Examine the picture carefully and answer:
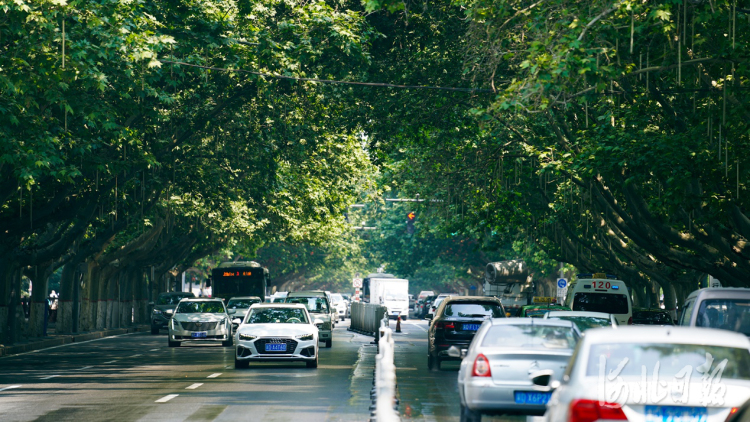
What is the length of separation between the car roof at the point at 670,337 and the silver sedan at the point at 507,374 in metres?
3.05

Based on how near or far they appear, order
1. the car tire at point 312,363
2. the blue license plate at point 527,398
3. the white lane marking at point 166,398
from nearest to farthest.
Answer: the blue license plate at point 527,398
the white lane marking at point 166,398
the car tire at point 312,363

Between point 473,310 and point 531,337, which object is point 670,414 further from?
point 473,310

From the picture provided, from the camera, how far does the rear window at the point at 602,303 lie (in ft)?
91.7

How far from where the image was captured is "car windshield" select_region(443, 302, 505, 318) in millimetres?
21844

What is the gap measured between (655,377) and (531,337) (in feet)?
16.0

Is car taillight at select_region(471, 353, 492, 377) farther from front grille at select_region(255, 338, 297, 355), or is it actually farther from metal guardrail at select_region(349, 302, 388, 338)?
metal guardrail at select_region(349, 302, 388, 338)

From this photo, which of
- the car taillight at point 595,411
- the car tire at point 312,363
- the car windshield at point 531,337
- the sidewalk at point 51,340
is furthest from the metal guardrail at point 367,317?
the car taillight at point 595,411

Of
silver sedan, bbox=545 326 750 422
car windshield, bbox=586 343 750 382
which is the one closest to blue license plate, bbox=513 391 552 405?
silver sedan, bbox=545 326 750 422

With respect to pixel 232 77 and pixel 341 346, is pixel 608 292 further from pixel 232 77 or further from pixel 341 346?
pixel 232 77

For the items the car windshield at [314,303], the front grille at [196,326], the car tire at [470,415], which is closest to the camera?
the car tire at [470,415]

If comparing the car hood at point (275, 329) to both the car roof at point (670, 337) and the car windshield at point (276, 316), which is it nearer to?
the car windshield at point (276, 316)

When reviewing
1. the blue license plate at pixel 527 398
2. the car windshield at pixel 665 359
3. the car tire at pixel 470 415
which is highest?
the car windshield at pixel 665 359

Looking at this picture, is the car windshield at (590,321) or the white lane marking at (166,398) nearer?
the white lane marking at (166,398)

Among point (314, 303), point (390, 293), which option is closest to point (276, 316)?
point (314, 303)
